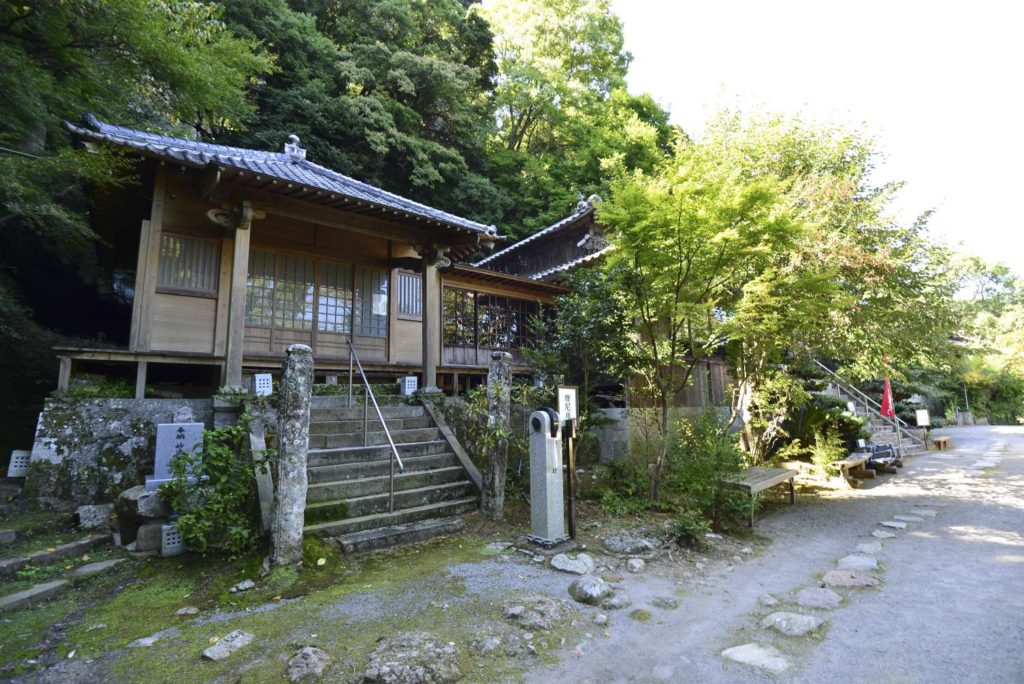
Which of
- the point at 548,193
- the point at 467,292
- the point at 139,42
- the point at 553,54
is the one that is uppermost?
the point at 553,54

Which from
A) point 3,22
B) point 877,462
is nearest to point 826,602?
point 877,462

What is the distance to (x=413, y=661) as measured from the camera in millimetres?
3027

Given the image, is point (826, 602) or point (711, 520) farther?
point (711, 520)

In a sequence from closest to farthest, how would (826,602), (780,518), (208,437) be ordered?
1. (826,602)
2. (208,437)
3. (780,518)

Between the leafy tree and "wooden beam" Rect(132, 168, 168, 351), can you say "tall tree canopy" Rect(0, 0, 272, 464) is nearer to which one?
"wooden beam" Rect(132, 168, 168, 351)

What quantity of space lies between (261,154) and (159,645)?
32.5 feet

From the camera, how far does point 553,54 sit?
24.8m

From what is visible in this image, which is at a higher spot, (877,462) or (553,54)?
(553,54)

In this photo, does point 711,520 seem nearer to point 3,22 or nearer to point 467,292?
point 467,292

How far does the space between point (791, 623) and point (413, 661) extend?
116 inches

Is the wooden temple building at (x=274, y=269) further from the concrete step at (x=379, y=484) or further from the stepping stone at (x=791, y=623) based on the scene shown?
the stepping stone at (x=791, y=623)

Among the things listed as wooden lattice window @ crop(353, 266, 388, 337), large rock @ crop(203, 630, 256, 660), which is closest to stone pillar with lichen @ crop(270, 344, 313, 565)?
large rock @ crop(203, 630, 256, 660)

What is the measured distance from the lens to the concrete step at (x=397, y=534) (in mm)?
5156

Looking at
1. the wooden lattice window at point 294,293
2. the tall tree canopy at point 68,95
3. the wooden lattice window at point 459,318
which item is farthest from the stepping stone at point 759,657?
the wooden lattice window at point 459,318
